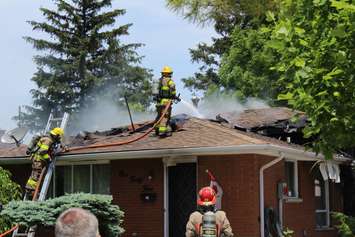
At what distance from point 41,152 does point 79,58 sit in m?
22.9

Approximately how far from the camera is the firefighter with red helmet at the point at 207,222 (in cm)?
797

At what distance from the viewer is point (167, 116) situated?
14672 millimetres

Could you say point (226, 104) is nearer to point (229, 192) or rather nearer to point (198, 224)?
point (229, 192)

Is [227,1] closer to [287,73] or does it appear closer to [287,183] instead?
[287,183]

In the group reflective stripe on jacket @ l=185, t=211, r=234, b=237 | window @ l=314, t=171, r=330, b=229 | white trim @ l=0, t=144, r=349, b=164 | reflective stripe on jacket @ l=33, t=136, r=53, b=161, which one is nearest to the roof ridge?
white trim @ l=0, t=144, r=349, b=164

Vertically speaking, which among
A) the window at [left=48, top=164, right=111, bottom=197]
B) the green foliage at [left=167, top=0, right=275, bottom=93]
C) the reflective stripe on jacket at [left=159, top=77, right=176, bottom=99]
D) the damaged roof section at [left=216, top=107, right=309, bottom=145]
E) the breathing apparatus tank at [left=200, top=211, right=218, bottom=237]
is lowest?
the breathing apparatus tank at [left=200, top=211, right=218, bottom=237]

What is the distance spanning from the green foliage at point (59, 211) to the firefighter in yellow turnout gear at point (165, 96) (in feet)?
9.24

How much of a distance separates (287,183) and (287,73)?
5370mm

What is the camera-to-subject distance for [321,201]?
16.8m

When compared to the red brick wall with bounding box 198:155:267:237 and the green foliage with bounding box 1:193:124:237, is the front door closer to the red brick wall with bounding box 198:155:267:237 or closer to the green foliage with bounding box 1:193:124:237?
the red brick wall with bounding box 198:155:267:237

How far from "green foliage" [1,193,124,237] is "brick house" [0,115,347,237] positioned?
167cm

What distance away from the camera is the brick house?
13.2 metres

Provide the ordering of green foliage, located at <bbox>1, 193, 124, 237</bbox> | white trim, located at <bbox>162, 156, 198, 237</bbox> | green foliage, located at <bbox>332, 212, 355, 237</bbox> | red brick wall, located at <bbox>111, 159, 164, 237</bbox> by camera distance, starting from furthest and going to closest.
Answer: red brick wall, located at <bbox>111, 159, 164, 237</bbox> < white trim, located at <bbox>162, 156, 198, 237</bbox> < green foliage, located at <bbox>332, 212, 355, 237</bbox> < green foliage, located at <bbox>1, 193, 124, 237</bbox>

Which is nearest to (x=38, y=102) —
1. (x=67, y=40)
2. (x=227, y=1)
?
(x=67, y=40)
